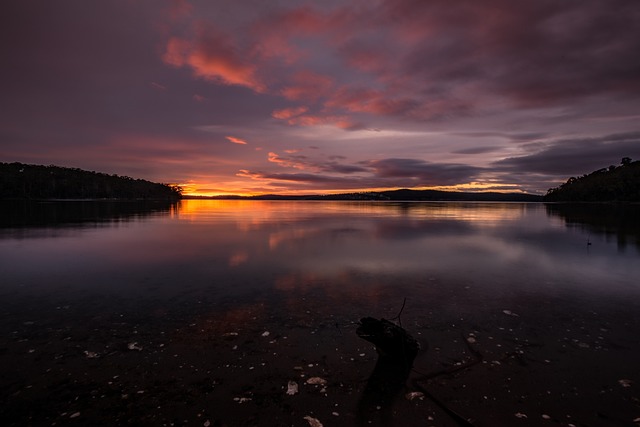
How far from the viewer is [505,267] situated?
63.6 feet

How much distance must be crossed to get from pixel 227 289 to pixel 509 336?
35.5 feet

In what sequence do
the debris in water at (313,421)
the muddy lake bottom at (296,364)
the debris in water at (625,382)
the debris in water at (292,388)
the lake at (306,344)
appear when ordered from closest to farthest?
the debris in water at (313,421), the muddy lake bottom at (296,364), the lake at (306,344), the debris in water at (292,388), the debris in water at (625,382)

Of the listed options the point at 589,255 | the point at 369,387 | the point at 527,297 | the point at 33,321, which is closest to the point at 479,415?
the point at 369,387

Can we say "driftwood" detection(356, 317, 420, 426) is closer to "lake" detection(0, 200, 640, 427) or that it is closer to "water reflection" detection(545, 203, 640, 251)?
"lake" detection(0, 200, 640, 427)

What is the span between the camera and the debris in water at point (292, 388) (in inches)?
269

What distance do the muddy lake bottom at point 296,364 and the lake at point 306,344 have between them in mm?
44

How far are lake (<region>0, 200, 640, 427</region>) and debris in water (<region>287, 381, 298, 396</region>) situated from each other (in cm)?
3

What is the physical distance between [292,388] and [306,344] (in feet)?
6.58

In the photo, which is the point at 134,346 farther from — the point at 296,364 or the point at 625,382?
the point at 625,382

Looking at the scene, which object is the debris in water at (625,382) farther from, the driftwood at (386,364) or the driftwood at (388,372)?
the driftwood at (386,364)

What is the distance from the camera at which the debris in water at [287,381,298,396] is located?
22.4 ft

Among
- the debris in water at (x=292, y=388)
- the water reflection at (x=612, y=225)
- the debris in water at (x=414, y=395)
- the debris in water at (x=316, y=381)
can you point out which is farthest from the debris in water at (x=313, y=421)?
the water reflection at (x=612, y=225)

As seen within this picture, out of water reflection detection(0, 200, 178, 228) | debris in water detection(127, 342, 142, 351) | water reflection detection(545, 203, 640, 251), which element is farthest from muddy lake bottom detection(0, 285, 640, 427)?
water reflection detection(0, 200, 178, 228)

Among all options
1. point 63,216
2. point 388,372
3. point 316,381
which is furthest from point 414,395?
point 63,216
